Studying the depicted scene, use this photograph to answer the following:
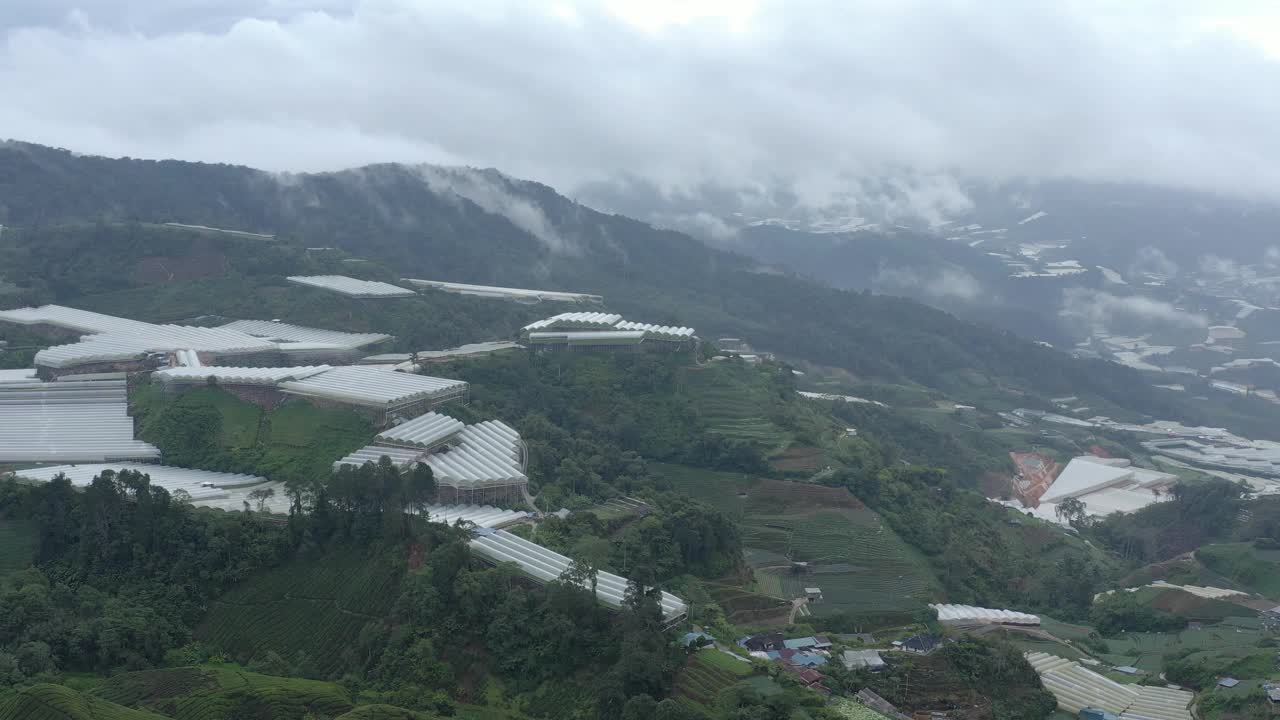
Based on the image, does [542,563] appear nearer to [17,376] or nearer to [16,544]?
[16,544]

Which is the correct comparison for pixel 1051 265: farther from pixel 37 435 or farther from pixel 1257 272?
pixel 37 435

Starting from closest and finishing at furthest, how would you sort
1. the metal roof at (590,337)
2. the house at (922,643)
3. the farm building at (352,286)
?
the house at (922,643) < the metal roof at (590,337) < the farm building at (352,286)

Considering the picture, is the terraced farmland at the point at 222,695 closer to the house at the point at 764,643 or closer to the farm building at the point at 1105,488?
the house at the point at 764,643

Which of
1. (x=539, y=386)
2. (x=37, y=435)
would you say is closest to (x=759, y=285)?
(x=539, y=386)

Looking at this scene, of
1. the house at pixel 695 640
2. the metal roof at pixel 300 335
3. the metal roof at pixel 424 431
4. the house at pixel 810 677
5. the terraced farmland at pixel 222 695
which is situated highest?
the metal roof at pixel 300 335

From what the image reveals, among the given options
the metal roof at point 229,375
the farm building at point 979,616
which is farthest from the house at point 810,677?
the metal roof at point 229,375

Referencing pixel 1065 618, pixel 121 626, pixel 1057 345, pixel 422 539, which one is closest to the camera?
pixel 121 626

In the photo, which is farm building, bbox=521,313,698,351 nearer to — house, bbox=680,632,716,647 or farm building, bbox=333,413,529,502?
farm building, bbox=333,413,529,502
